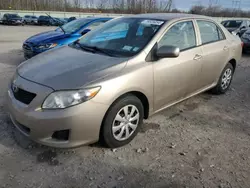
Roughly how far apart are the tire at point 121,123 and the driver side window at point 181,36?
915 millimetres

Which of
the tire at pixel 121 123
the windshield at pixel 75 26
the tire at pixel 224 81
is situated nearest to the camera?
the tire at pixel 121 123

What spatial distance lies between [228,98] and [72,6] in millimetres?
52869

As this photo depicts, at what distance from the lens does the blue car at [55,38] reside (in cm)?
656

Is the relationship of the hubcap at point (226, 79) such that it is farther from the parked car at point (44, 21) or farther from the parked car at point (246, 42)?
the parked car at point (44, 21)

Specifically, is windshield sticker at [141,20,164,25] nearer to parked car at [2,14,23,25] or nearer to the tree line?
parked car at [2,14,23,25]

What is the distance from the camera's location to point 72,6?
52406 mm

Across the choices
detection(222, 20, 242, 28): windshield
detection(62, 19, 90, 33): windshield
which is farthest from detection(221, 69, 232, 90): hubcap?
detection(222, 20, 242, 28): windshield

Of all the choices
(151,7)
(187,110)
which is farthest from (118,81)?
(151,7)

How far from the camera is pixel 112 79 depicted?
2.75 metres

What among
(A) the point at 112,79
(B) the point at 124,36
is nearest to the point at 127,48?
(B) the point at 124,36

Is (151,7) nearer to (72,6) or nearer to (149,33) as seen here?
(72,6)

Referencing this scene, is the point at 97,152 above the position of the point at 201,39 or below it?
below

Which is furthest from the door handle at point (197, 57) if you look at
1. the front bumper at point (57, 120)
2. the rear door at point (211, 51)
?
the front bumper at point (57, 120)

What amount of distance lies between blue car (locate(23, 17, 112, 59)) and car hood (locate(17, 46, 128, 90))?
3.34 meters
